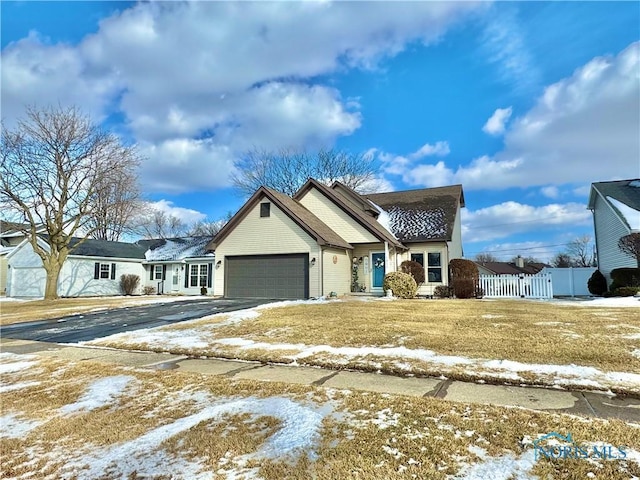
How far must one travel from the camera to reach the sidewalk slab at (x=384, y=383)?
16.3 ft

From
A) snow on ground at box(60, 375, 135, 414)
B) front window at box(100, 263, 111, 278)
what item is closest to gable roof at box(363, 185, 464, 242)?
snow on ground at box(60, 375, 135, 414)

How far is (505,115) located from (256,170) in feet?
85.3

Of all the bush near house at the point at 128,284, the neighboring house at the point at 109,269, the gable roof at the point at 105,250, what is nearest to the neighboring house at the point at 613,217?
the neighboring house at the point at 109,269

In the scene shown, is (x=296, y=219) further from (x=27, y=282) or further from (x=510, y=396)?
(x=27, y=282)

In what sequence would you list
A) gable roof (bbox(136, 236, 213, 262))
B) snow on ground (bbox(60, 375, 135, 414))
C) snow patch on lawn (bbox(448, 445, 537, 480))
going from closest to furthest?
1. snow patch on lawn (bbox(448, 445, 537, 480))
2. snow on ground (bbox(60, 375, 135, 414))
3. gable roof (bbox(136, 236, 213, 262))

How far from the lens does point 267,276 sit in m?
20.4

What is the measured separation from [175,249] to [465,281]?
22.5 metres

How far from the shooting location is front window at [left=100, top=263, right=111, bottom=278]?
2966cm

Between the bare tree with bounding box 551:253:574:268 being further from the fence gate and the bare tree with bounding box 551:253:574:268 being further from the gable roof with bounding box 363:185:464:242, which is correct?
the fence gate

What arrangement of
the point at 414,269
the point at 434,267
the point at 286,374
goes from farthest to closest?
the point at 434,267
the point at 414,269
the point at 286,374

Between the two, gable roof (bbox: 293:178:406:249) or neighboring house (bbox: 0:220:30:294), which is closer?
gable roof (bbox: 293:178:406:249)

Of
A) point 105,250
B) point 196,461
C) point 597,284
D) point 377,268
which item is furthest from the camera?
point 105,250

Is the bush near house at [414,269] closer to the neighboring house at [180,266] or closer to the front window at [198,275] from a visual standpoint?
the neighboring house at [180,266]

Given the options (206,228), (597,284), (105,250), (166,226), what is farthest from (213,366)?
(166,226)
